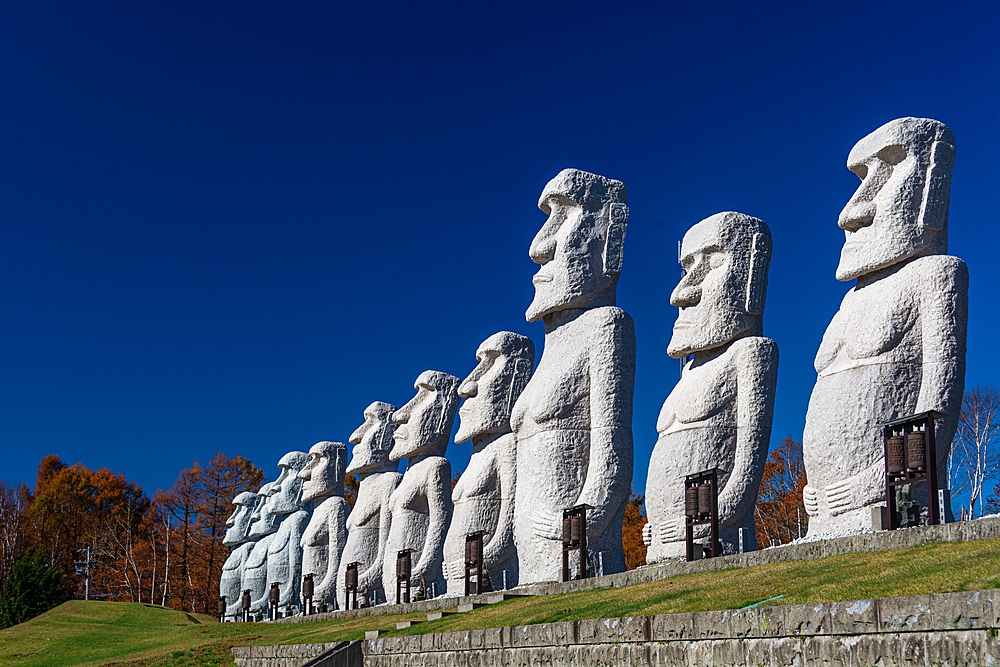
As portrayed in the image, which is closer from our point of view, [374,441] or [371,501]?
[371,501]

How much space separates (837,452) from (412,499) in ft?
36.4

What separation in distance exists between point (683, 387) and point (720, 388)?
58 cm

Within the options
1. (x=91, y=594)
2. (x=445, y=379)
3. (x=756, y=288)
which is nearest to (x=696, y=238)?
(x=756, y=288)

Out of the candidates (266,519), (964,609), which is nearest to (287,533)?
(266,519)

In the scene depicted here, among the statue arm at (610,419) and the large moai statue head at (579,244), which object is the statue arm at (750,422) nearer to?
the statue arm at (610,419)

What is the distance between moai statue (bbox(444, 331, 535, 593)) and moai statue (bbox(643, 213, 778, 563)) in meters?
4.14

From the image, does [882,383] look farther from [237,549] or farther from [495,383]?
[237,549]

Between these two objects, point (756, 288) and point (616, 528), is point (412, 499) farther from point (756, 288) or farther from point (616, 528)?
point (756, 288)

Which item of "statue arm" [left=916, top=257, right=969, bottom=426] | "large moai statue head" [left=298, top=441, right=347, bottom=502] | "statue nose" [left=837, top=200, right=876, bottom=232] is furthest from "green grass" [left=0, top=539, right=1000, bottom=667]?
"large moai statue head" [left=298, top=441, right=347, bottom=502]

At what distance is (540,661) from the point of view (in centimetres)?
821

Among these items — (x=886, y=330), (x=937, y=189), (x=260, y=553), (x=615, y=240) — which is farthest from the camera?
(x=260, y=553)

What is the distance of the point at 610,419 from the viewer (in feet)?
46.0

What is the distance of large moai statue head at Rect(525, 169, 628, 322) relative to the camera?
1479 cm

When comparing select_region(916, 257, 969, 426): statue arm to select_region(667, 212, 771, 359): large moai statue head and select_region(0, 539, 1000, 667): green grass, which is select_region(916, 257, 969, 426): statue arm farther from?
select_region(0, 539, 1000, 667): green grass
